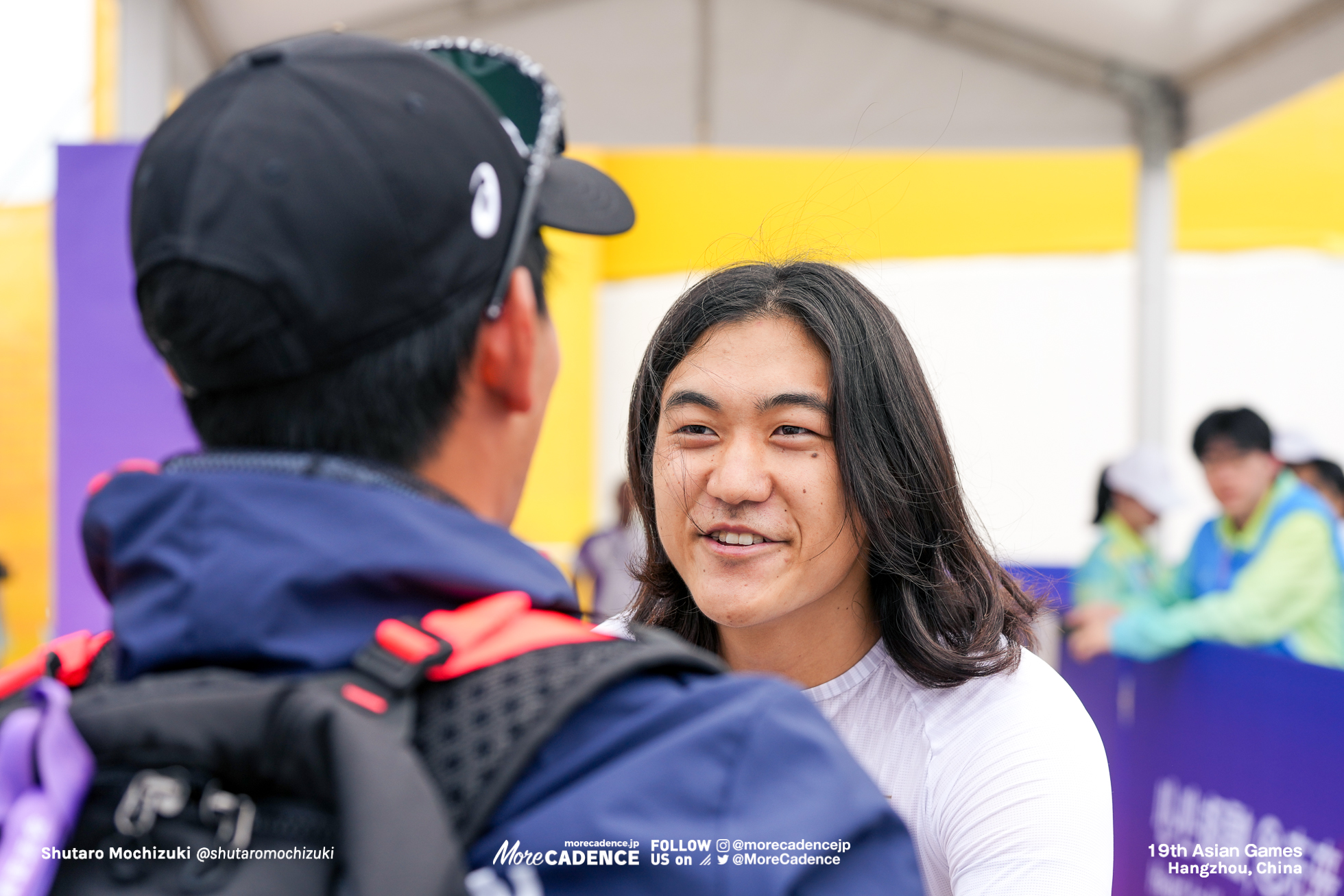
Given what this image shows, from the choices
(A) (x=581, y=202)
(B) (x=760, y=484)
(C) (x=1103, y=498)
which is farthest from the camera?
(C) (x=1103, y=498)

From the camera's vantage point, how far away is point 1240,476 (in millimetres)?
4141

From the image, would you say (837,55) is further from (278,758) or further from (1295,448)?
(278,758)

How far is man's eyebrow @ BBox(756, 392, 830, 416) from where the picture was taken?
5.04 ft

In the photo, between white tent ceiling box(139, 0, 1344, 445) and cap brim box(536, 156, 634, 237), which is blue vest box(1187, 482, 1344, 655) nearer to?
white tent ceiling box(139, 0, 1344, 445)

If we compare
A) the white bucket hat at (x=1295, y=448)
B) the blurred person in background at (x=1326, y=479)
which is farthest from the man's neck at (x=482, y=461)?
the blurred person in background at (x=1326, y=479)

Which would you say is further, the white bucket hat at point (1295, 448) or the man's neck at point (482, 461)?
the white bucket hat at point (1295, 448)

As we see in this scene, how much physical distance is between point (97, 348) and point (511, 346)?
3222mm

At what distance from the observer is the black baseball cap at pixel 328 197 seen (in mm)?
739

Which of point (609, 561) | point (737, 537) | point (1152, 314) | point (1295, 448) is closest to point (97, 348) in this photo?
point (609, 561)

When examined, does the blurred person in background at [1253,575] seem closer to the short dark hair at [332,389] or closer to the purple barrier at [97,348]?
the purple barrier at [97,348]

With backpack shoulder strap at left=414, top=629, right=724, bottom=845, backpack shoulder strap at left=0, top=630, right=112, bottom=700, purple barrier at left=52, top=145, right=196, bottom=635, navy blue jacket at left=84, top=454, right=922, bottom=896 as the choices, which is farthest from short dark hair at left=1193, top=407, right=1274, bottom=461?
backpack shoulder strap at left=0, top=630, right=112, bottom=700

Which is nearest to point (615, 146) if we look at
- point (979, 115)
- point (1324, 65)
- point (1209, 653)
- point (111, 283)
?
point (979, 115)

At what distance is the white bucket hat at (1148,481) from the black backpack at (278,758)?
4.69m

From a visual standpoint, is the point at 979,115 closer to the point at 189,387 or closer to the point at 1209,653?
the point at 1209,653
